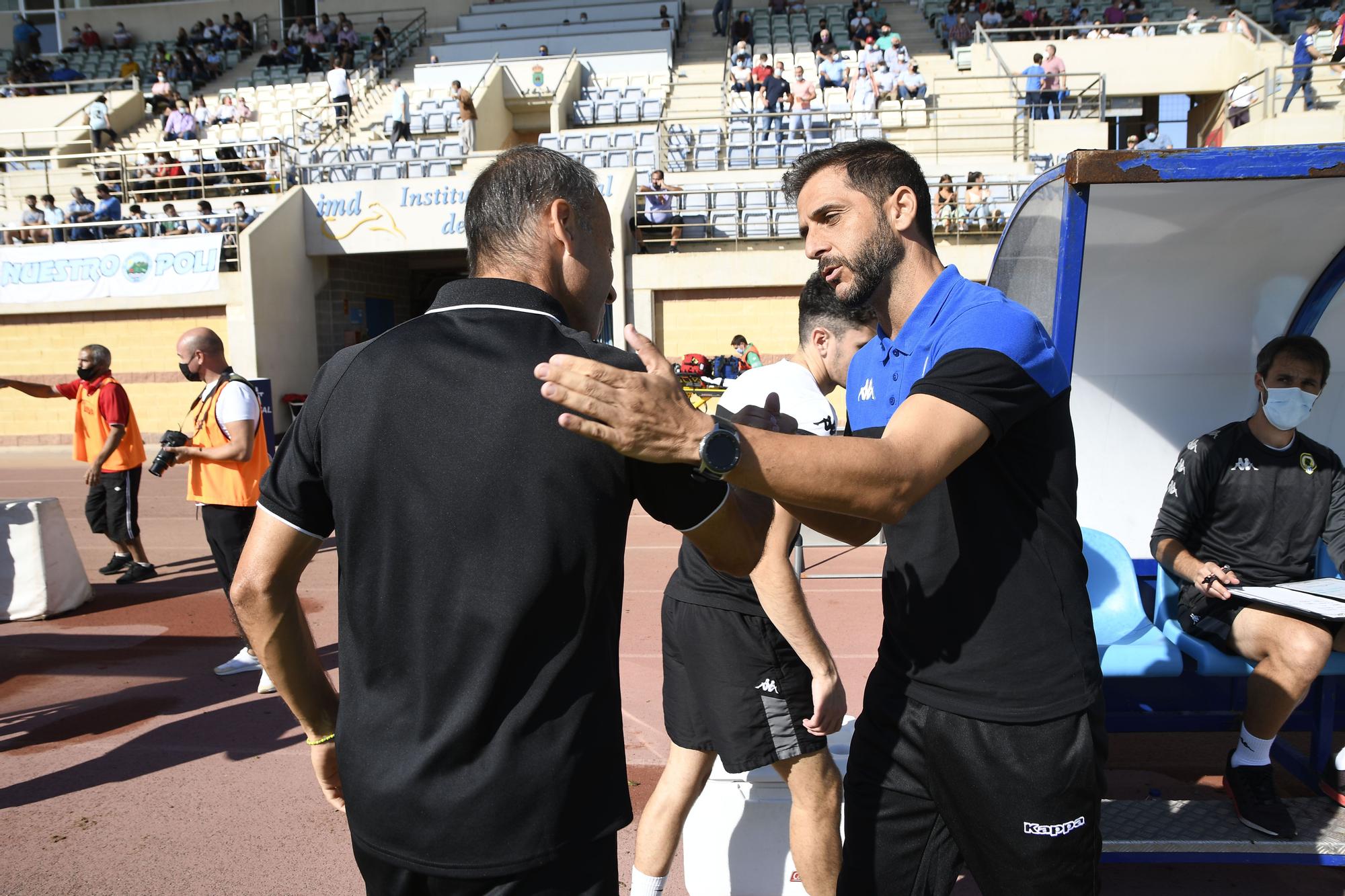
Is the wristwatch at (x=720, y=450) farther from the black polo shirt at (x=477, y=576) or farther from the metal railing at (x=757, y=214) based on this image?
the metal railing at (x=757, y=214)

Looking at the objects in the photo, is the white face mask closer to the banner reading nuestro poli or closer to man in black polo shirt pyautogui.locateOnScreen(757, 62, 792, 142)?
man in black polo shirt pyautogui.locateOnScreen(757, 62, 792, 142)

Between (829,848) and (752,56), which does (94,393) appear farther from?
(752,56)

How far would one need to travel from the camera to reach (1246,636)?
3572 millimetres

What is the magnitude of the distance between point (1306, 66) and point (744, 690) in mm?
19538

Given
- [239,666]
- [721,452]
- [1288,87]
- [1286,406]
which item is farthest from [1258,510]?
[1288,87]

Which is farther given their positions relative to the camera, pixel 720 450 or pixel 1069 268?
pixel 1069 268

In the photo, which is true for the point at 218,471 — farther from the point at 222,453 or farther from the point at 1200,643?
the point at 1200,643

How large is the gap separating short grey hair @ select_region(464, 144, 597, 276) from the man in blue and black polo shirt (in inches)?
22.9

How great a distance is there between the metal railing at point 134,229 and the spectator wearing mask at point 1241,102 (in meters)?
21.0

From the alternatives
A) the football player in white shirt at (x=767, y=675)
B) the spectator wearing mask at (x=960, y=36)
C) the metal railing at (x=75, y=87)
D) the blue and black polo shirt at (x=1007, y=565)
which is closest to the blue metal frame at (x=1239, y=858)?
the football player in white shirt at (x=767, y=675)

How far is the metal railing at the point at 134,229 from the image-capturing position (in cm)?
1912

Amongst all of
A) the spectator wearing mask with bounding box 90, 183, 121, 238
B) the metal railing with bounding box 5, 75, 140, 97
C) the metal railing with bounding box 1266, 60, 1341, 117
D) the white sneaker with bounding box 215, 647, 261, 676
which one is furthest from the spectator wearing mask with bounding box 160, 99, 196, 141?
the metal railing with bounding box 1266, 60, 1341, 117

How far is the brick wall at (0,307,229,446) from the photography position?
19172mm

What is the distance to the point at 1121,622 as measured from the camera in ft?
14.0
